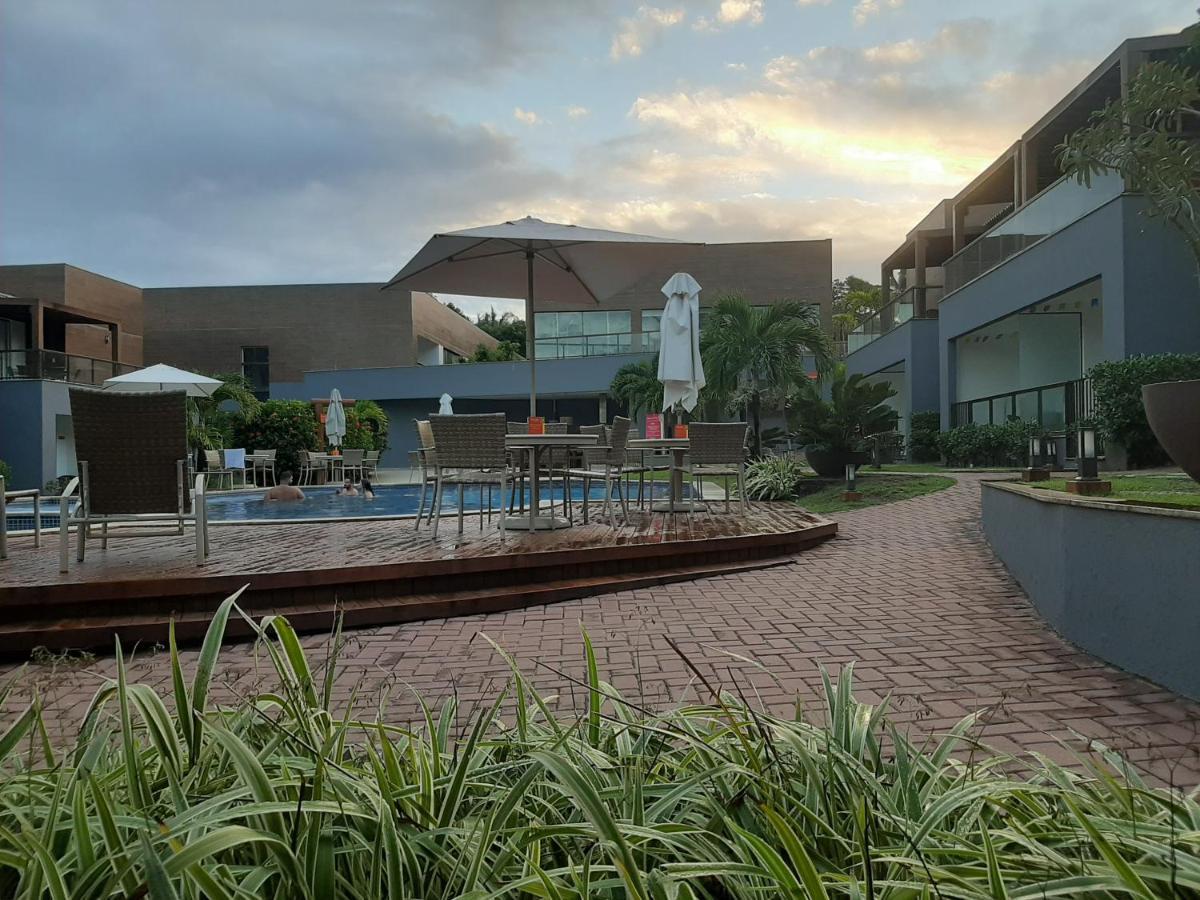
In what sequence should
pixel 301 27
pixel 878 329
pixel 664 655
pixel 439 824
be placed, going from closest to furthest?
pixel 439 824
pixel 664 655
pixel 301 27
pixel 878 329

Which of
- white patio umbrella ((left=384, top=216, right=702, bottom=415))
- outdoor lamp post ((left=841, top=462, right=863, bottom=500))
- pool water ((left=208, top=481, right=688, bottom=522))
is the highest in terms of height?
white patio umbrella ((left=384, top=216, right=702, bottom=415))

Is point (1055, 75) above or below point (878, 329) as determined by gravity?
above

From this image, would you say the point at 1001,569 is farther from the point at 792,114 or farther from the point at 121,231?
the point at 121,231

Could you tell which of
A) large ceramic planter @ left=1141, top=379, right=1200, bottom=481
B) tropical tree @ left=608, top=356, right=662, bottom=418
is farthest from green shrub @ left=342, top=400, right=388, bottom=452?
large ceramic planter @ left=1141, top=379, right=1200, bottom=481

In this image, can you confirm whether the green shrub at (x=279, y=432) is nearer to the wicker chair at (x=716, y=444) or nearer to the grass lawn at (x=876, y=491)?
the grass lawn at (x=876, y=491)

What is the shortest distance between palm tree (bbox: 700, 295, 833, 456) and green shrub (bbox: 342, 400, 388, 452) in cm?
917

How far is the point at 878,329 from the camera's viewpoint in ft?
78.8

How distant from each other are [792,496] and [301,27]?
30.2 feet

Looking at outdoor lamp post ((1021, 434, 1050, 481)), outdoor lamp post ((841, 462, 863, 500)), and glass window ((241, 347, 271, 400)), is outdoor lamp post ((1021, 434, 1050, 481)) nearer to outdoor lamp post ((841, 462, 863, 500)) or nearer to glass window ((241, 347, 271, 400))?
outdoor lamp post ((841, 462, 863, 500))

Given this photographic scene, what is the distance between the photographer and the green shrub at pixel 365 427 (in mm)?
20219

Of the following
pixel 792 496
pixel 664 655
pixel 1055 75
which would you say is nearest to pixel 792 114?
pixel 792 496

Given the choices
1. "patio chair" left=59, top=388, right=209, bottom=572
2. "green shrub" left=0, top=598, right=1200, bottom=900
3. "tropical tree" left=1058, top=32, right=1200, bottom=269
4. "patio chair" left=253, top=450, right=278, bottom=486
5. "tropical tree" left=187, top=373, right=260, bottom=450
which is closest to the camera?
"green shrub" left=0, top=598, right=1200, bottom=900

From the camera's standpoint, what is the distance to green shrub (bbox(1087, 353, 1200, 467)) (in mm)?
10016

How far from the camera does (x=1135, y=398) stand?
1020 centimetres
